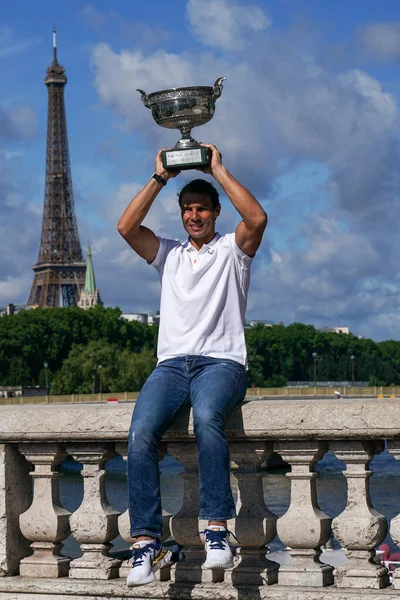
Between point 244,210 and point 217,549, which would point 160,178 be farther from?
point 217,549

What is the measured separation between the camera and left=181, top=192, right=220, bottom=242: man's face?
5.63 m

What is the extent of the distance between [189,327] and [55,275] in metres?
137

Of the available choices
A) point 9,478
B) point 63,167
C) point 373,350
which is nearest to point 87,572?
point 9,478

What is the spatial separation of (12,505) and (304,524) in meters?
1.57

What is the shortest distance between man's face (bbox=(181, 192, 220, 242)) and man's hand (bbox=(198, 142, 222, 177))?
0.42 ft

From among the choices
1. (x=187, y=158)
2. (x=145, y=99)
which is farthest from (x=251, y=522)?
(x=145, y=99)

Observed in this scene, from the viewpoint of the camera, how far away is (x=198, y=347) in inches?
214

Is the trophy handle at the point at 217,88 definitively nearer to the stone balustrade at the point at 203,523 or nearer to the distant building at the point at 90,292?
the stone balustrade at the point at 203,523

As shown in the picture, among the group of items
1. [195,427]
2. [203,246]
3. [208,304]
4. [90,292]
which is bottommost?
[195,427]

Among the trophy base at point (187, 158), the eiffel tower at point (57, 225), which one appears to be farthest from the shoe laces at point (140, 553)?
the eiffel tower at point (57, 225)

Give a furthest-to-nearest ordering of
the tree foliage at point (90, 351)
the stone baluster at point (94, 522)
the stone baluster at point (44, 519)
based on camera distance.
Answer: the tree foliage at point (90, 351) < the stone baluster at point (44, 519) < the stone baluster at point (94, 522)

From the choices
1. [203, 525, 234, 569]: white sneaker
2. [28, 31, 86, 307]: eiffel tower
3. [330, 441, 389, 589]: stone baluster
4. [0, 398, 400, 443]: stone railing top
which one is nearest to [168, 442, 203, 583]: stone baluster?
[0, 398, 400, 443]: stone railing top

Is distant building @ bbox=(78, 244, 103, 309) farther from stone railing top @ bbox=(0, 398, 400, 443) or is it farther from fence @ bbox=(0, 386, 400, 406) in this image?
stone railing top @ bbox=(0, 398, 400, 443)

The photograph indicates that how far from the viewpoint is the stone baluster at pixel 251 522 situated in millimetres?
5488
